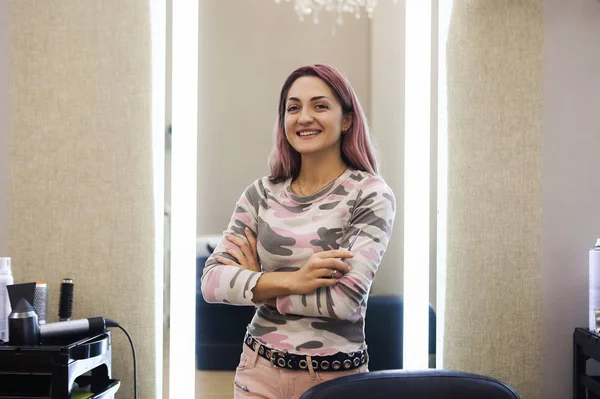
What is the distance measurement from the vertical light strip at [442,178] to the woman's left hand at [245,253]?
814 millimetres

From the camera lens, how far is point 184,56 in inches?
81.7

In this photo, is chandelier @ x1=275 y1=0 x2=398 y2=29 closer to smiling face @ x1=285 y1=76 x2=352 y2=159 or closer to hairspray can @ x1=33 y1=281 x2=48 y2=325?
smiling face @ x1=285 y1=76 x2=352 y2=159

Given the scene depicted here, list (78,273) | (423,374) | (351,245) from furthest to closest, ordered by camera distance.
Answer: (78,273) < (351,245) < (423,374)

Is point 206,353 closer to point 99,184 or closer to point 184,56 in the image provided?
point 99,184

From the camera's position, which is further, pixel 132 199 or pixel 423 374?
pixel 132 199

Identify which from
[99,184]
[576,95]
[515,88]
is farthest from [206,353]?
[576,95]

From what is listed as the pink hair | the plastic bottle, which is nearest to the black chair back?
the pink hair

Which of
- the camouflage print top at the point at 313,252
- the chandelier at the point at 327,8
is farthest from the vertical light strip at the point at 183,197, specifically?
the camouflage print top at the point at 313,252

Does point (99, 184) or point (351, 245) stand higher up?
point (99, 184)

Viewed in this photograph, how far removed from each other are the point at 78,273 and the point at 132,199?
33cm

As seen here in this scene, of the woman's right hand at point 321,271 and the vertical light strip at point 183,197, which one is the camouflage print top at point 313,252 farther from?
the vertical light strip at point 183,197

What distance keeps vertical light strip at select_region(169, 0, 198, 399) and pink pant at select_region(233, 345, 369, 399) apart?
0.57 meters

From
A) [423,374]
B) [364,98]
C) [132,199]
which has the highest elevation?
[364,98]

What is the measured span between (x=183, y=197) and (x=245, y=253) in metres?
0.59
